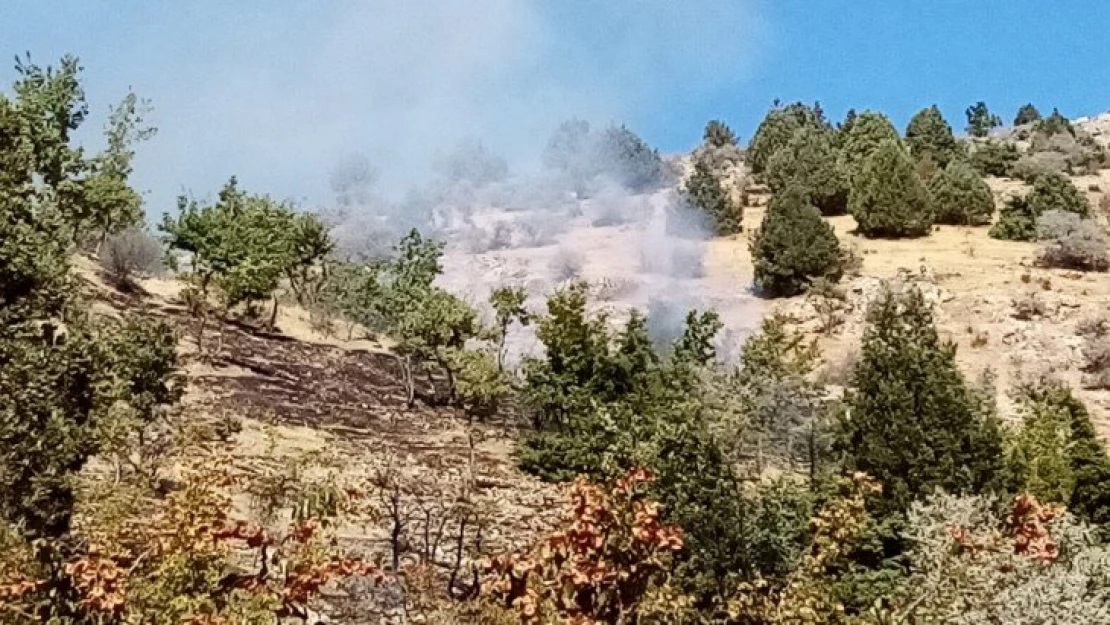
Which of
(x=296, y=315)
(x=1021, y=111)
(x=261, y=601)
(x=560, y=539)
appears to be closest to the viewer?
(x=261, y=601)

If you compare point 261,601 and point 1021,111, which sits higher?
point 1021,111

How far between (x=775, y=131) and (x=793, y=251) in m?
21.1

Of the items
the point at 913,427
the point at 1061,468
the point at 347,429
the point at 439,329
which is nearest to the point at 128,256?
the point at 439,329

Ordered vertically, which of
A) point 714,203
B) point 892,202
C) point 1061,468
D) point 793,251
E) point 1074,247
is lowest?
point 1061,468

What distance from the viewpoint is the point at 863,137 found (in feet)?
181

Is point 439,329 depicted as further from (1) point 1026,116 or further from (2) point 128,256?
(1) point 1026,116

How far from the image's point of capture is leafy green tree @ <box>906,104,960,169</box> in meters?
56.6

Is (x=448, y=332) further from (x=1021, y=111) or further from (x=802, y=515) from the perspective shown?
(x=1021, y=111)

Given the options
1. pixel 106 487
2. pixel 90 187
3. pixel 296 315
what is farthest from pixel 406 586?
pixel 296 315

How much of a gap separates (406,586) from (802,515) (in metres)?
5.96

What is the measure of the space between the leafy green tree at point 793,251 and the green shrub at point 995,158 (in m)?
17.4

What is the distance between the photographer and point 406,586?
11219 millimetres

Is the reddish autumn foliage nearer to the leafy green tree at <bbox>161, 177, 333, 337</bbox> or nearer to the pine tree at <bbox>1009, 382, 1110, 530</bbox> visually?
the pine tree at <bbox>1009, 382, 1110, 530</bbox>

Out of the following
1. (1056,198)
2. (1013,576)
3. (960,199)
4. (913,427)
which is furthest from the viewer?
(960,199)
